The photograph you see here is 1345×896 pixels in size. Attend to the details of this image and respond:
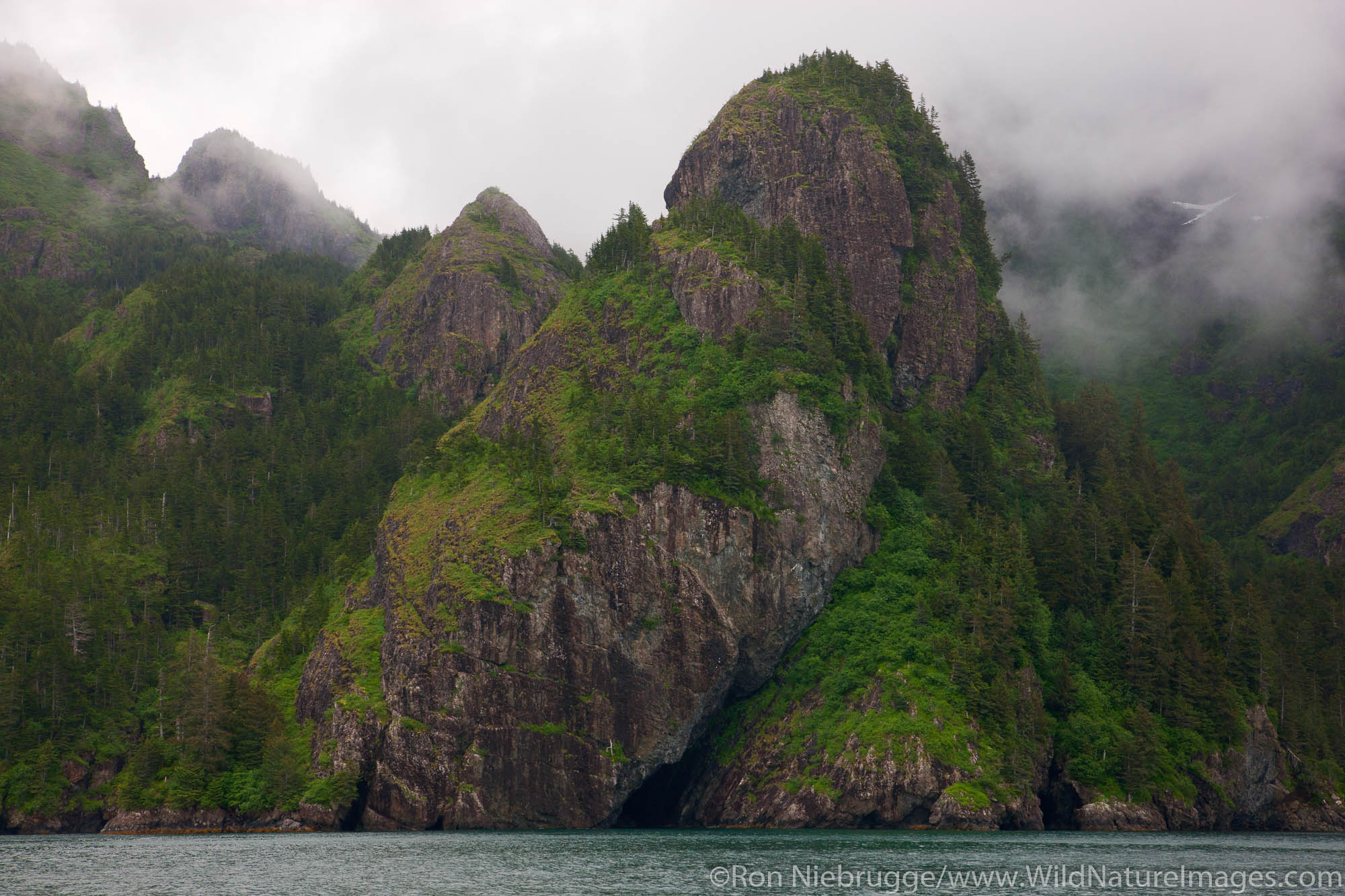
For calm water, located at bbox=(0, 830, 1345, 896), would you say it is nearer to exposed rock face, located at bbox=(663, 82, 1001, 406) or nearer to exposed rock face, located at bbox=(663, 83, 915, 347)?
exposed rock face, located at bbox=(663, 82, 1001, 406)

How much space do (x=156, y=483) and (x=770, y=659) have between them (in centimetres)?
10648

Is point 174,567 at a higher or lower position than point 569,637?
higher

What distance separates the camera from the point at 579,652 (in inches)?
4459

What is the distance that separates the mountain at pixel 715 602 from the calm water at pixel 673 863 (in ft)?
32.2

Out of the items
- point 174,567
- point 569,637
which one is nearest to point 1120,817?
point 569,637

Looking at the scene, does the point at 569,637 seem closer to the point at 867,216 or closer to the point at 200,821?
the point at 200,821

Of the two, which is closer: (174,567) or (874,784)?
(874,784)

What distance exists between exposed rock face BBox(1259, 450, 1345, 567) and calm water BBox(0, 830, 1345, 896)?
99247 millimetres

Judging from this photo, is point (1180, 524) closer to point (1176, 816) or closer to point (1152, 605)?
point (1152, 605)

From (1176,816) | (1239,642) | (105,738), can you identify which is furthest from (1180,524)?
(105,738)

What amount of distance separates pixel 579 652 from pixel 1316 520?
5704 inches

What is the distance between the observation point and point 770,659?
12212cm

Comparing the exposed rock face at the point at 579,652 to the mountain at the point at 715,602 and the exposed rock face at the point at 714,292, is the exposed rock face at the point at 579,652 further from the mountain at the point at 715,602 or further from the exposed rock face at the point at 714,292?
the exposed rock face at the point at 714,292

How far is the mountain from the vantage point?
353 feet
